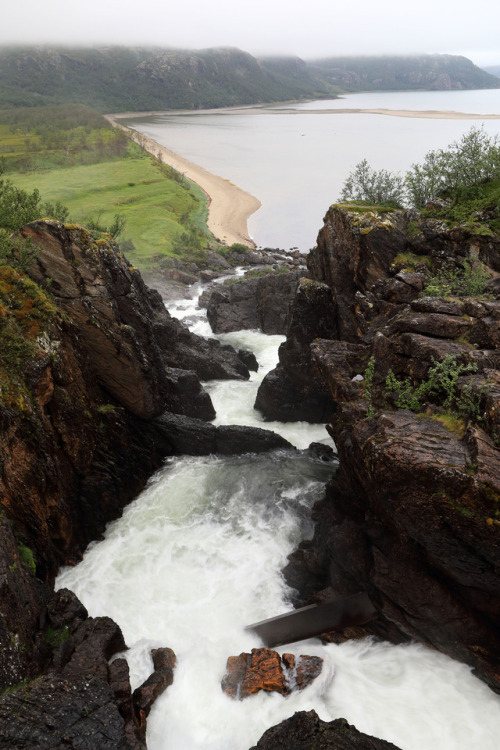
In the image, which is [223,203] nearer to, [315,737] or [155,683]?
[155,683]

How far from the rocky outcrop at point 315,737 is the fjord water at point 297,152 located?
6355 cm

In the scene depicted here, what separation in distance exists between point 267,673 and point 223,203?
291 feet

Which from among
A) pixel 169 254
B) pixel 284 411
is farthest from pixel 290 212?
pixel 284 411

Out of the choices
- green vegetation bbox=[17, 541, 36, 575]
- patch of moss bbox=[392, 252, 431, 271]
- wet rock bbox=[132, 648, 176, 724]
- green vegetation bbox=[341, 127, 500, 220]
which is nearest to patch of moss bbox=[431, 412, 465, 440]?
patch of moss bbox=[392, 252, 431, 271]

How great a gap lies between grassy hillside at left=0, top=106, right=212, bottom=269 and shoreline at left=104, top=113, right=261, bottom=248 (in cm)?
223

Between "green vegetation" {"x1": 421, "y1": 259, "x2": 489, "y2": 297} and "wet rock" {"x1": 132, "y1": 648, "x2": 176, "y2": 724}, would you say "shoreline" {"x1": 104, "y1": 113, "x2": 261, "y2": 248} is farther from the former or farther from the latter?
"wet rock" {"x1": 132, "y1": 648, "x2": 176, "y2": 724}

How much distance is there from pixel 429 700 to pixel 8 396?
1713 cm

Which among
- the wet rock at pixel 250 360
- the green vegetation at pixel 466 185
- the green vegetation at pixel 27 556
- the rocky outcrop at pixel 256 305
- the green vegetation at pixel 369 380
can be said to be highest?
the green vegetation at pixel 466 185

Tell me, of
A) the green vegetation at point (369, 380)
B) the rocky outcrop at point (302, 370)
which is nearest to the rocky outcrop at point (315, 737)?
the green vegetation at point (369, 380)

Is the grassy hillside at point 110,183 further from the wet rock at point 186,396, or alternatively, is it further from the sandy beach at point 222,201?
the wet rock at point 186,396

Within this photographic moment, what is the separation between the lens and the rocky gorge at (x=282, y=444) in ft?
41.4

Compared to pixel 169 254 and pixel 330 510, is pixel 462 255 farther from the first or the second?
pixel 169 254

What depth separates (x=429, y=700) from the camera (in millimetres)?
14070

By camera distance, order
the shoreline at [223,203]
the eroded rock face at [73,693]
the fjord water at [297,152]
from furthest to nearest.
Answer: the fjord water at [297,152], the shoreline at [223,203], the eroded rock face at [73,693]
